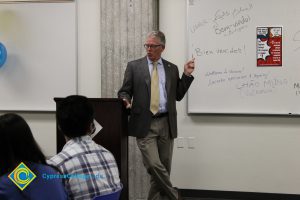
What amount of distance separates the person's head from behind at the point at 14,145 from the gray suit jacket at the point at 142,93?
5.32 ft

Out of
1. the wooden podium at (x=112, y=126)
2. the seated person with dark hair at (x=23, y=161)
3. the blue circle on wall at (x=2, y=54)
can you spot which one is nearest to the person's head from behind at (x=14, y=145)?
the seated person with dark hair at (x=23, y=161)

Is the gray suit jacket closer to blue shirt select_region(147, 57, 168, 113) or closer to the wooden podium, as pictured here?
blue shirt select_region(147, 57, 168, 113)

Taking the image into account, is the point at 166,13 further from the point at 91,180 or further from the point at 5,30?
the point at 91,180

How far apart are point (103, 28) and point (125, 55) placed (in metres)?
0.35

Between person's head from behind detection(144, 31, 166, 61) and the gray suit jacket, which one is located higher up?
person's head from behind detection(144, 31, 166, 61)

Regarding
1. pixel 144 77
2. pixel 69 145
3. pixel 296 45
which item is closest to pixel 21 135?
pixel 69 145

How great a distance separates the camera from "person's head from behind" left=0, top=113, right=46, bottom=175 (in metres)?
1.34

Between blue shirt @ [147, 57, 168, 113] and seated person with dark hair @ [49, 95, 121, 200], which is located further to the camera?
blue shirt @ [147, 57, 168, 113]

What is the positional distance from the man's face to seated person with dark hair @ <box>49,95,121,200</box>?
4.57ft

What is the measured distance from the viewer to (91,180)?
5.13 ft

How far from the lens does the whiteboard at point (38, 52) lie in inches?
152

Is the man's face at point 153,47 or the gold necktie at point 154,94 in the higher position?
the man's face at point 153,47

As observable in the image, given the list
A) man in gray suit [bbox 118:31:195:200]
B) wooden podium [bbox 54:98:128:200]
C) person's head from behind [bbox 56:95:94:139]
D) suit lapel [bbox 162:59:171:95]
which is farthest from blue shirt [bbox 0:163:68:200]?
suit lapel [bbox 162:59:171:95]

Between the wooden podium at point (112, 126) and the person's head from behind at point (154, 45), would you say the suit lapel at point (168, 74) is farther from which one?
the wooden podium at point (112, 126)
